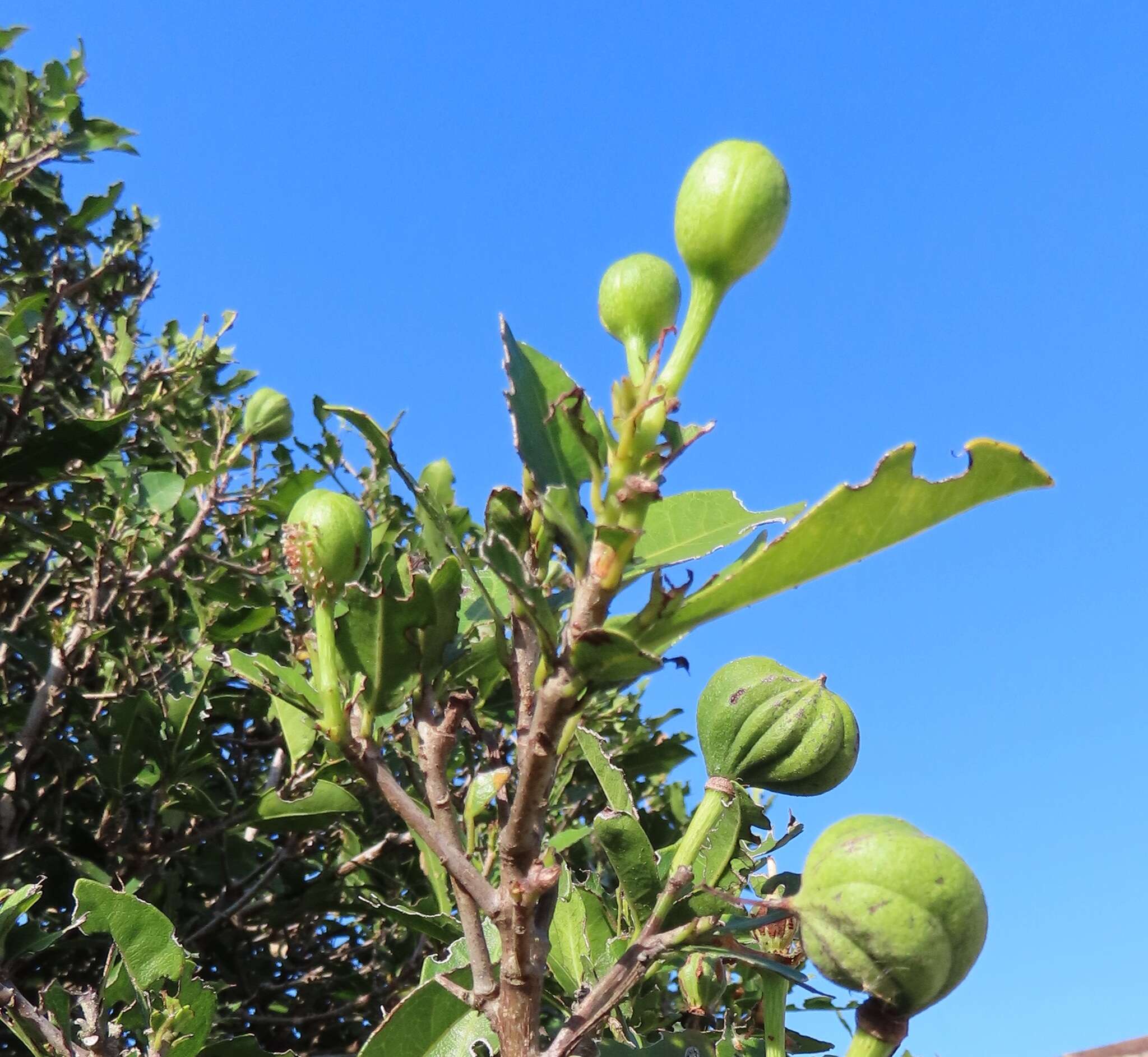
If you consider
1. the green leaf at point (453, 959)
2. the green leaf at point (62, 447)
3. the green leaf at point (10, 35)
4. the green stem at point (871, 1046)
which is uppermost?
the green leaf at point (10, 35)

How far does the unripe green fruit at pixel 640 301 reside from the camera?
4.17 feet

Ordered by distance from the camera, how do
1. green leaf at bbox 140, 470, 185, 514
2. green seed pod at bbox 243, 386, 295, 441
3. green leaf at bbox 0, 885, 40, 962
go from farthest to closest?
green seed pod at bbox 243, 386, 295, 441, green leaf at bbox 140, 470, 185, 514, green leaf at bbox 0, 885, 40, 962

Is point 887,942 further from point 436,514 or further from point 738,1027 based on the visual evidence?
point 738,1027

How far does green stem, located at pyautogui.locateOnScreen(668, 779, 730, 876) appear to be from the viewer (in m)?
1.45

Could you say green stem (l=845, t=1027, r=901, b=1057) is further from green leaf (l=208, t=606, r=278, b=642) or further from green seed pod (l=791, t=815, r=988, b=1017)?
green leaf (l=208, t=606, r=278, b=642)

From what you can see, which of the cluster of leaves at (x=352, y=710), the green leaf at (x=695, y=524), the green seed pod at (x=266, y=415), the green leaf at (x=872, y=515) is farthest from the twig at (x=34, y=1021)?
the green seed pod at (x=266, y=415)

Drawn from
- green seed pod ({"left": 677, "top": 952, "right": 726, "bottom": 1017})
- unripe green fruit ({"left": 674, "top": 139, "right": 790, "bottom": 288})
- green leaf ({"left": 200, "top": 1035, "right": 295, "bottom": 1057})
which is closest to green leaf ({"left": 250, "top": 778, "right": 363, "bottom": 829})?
green leaf ({"left": 200, "top": 1035, "right": 295, "bottom": 1057})

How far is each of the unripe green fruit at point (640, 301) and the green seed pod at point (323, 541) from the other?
505 millimetres

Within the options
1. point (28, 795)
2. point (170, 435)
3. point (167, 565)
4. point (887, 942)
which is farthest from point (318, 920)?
point (887, 942)

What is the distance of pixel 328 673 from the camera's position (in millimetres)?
1468

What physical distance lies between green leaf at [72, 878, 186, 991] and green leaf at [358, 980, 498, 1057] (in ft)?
1.86

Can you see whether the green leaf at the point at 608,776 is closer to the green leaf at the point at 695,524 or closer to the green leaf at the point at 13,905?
the green leaf at the point at 695,524

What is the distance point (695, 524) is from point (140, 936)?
1.25 meters

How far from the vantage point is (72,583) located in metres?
3.90
